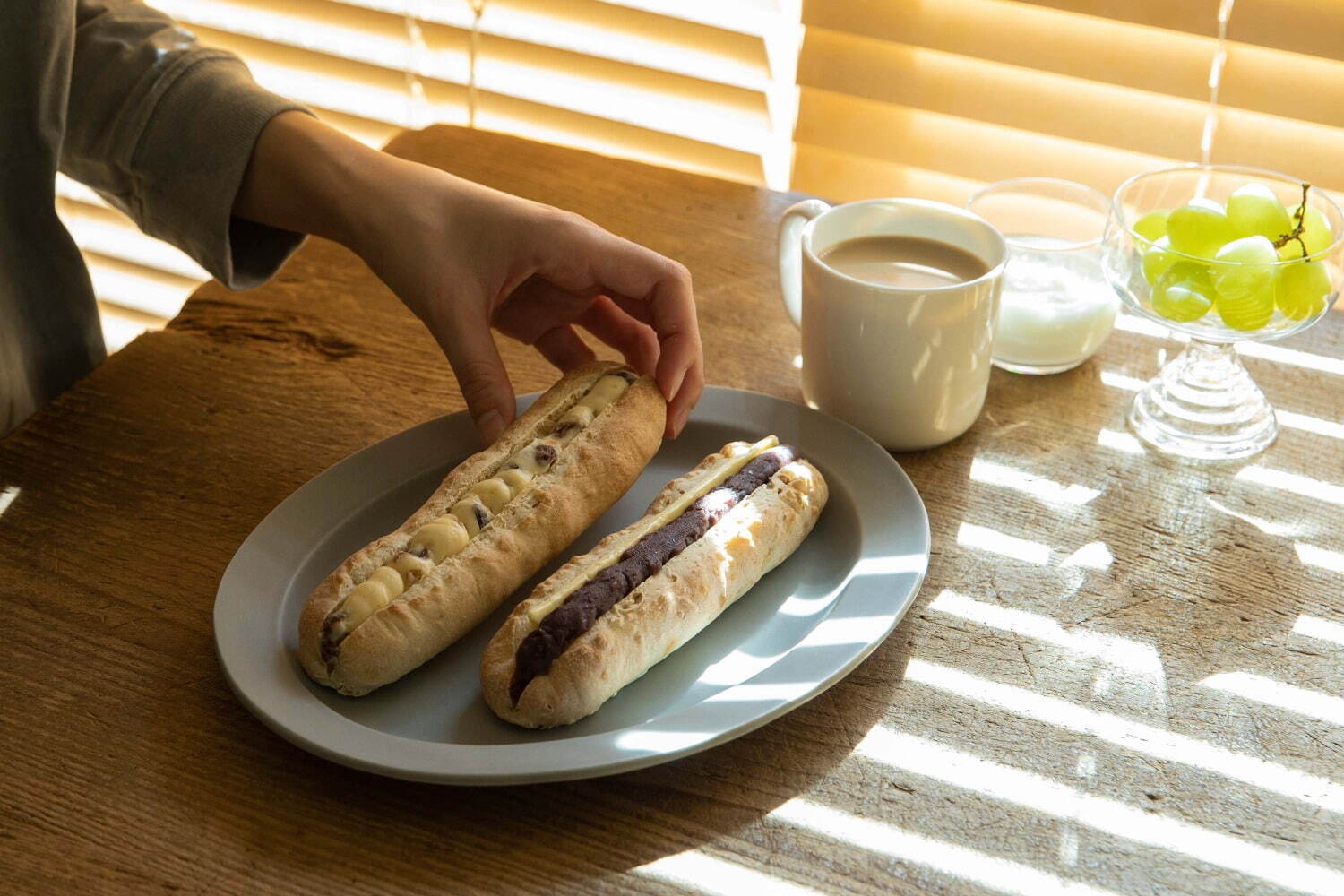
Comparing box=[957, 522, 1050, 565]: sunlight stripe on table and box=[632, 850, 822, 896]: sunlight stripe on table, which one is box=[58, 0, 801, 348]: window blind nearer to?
box=[957, 522, 1050, 565]: sunlight stripe on table

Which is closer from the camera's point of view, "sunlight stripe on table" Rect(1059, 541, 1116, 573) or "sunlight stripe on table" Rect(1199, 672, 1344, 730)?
"sunlight stripe on table" Rect(1199, 672, 1344, 730)

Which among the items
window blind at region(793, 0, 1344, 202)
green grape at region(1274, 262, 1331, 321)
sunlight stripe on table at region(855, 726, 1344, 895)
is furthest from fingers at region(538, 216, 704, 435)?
window blind at region(793, 0, 1344, 202)

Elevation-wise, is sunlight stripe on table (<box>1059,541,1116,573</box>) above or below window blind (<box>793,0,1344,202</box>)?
below

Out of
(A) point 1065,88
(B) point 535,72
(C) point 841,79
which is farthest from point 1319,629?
(B) point 535,72

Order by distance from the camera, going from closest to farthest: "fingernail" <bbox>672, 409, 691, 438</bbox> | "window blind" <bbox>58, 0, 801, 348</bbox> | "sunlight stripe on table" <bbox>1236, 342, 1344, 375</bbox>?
"fingernail" <bbox>672, 409, 691, 438</bbox>
"sunlight stripe on table" <bbox>1236, 342, 1344, 375</bbox>
"window blind" <bbox>58, 0, 801, 348</bbox>

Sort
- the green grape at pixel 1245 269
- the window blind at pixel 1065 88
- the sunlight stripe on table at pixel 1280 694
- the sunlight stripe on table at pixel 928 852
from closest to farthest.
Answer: the sunlight stripe on table at pixel 928 852 < the sunlight stripe on table at pixel 1280 694 < the green grape at pixel 1245 269 < the window blind at pixel 1065 88

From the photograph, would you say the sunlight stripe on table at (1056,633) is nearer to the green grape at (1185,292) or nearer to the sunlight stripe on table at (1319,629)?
the sunlight stripe on table at (1319,629)

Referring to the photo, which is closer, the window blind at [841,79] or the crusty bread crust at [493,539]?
the crusty bread crust at [493,539]

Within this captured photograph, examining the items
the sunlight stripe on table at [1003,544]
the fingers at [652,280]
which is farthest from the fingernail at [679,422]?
the sunlight stripe on table at [1003,544]
